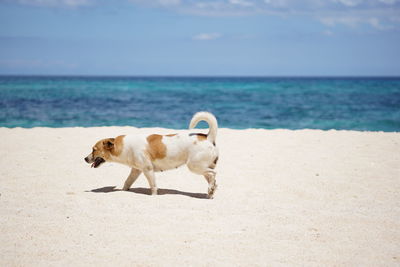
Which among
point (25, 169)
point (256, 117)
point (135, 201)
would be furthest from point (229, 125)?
point (135, 201)

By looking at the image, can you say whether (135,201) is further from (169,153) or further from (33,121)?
(33,121)

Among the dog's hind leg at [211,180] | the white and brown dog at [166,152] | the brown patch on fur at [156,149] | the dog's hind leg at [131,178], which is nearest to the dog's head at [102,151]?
the white and brown dog at [166,152]

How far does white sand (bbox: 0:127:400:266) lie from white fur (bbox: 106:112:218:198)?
439 millimetres

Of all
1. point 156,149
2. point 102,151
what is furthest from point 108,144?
point 156,149

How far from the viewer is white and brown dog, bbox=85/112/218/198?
21.1ft

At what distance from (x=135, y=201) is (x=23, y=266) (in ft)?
7.37

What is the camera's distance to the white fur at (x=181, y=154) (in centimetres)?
643

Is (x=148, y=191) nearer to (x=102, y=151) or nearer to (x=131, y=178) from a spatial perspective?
(x=131, y=178)

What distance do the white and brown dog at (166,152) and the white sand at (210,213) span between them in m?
0.44

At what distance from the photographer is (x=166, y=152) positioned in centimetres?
657

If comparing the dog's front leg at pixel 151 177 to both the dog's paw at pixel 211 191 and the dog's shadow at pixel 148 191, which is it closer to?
the dog's shadow at pixel 148 191

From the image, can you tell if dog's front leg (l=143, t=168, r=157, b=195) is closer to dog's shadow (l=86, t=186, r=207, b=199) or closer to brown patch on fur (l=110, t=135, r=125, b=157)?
dog's shadow (l=86, t=186, r=207, b=199)

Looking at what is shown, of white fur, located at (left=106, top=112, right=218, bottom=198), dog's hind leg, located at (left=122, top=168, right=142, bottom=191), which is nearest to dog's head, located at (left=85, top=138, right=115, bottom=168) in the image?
white fur, located at (left=106, top=112, right=218, bottom=198)

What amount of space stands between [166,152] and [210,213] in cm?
133
